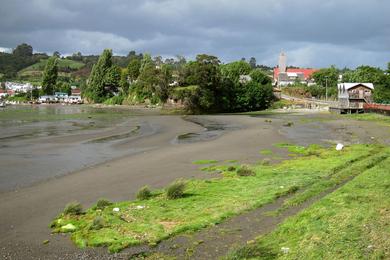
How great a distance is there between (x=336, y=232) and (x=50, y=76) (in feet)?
634

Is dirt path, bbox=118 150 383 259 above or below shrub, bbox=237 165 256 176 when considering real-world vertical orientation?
below

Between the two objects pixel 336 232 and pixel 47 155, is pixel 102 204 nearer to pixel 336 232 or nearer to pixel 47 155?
pixel 336 232

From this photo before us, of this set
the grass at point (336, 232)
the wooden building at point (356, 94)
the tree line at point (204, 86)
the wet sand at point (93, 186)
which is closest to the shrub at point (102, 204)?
the wet sand at point (93, 186)

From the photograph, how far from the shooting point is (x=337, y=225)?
467 inches

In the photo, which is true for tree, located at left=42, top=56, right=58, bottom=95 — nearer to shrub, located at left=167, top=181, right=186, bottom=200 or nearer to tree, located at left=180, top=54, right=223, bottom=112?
tree, located at left=180, top=54, right=223, bottom=112

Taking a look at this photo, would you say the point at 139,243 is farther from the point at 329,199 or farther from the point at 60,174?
the point at 60,174

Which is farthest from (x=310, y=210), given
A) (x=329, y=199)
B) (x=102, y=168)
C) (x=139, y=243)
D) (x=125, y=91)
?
(x=125, y=91)

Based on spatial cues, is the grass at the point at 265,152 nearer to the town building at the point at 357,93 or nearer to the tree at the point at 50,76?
the town building at the point at 357,93

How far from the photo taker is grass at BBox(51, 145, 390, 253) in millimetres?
12023

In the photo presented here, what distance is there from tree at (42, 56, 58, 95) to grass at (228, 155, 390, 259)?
604ft

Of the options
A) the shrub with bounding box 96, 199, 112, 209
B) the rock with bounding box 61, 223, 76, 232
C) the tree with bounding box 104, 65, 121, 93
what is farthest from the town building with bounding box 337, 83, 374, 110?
the tree with bounding box 104, 65, 121, 93

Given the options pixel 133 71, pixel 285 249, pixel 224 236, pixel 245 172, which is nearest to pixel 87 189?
pixel 245 172

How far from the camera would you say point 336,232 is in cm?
1123

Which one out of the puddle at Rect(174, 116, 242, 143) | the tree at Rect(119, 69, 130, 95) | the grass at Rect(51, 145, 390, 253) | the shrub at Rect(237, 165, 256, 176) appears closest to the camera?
the grass at Rect(51, 145, 390, 253)
